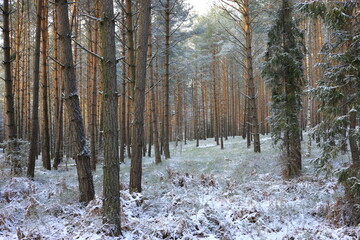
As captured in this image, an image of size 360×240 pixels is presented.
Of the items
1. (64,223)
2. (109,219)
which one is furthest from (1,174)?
(109,219)

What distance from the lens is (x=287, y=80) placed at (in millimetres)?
8281

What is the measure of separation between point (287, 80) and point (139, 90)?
5451 millimetres

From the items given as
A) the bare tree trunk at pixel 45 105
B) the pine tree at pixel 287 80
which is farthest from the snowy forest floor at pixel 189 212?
the bare tree trunk at pixel 45 105

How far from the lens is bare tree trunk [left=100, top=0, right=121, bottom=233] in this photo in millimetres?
3734

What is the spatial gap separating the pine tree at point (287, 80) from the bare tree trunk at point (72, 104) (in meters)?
6.33

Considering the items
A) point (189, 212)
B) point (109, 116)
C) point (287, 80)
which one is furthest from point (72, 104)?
point (287, 80)

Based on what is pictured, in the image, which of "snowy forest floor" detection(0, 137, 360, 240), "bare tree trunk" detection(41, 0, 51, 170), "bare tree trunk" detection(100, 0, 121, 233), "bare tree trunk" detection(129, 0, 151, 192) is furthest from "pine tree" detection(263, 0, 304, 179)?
"bare tree trunk" detection(41, 0, 51, 170)

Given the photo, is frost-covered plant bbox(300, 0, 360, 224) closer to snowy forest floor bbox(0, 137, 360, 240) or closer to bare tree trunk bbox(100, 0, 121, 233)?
snowy forest floor bbox(0, 137, 360, 240)

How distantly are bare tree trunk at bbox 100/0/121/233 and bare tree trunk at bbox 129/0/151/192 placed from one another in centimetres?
187

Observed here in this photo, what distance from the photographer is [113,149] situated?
381 centimetres

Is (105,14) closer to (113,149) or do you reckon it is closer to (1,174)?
(113,149)

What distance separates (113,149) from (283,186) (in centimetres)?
542

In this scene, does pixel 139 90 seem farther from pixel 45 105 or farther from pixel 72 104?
pixel 45 105

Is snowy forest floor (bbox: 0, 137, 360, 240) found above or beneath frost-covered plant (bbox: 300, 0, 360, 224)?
beneath
